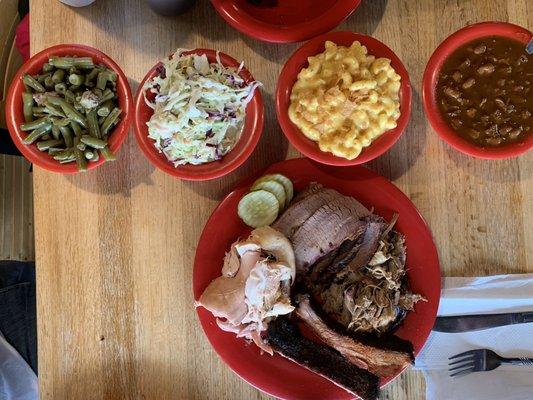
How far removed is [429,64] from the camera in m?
1.74

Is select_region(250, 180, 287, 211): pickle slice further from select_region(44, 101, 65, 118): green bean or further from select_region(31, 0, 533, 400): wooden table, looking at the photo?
select_region(44, 101, 65, 118): green bean

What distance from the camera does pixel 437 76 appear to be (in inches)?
68.7

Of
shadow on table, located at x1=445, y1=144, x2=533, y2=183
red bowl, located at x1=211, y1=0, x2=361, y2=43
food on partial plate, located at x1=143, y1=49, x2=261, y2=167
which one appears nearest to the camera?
food on partial plate, located at x1=143, y1=49, x2=261, y2=167

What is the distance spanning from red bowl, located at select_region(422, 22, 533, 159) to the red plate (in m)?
0.23

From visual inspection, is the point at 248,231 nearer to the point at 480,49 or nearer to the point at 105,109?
the point at 105,109

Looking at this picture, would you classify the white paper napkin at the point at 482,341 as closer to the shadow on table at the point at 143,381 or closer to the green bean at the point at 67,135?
the shadow on table at the point at 143,381

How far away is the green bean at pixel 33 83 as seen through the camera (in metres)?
1.70

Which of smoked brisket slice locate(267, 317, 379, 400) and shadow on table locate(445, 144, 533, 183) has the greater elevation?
shadow on table locate(445, 144, 533, 183)

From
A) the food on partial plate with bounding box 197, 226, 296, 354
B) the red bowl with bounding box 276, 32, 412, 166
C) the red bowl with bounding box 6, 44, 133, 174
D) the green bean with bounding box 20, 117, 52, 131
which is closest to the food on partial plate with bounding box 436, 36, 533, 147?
the red bowl with bounding box 276, 32, 412, 166

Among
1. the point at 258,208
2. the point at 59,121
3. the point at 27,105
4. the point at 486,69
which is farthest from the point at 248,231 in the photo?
the point at 486,69

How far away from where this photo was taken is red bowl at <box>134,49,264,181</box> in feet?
5.62

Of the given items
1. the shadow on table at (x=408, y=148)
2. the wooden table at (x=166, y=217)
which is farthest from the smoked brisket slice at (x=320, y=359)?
the shadow on table at (x=408, y=148)

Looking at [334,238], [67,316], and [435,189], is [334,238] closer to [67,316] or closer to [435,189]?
[435,189]

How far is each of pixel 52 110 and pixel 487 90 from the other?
1.26 m
